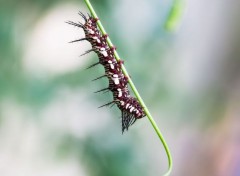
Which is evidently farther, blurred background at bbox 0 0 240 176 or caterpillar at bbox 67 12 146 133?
blurred background at bbox 0 0 240 176

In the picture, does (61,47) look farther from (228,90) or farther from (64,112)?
(228,90)

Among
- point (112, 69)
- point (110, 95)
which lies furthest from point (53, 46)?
point (112, 69)

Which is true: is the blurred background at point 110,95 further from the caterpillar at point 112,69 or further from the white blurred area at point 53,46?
the caterpillar at point 112,69

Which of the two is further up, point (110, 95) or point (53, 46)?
point (53, 46)

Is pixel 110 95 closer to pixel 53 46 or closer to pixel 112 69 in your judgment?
pixel 53 46

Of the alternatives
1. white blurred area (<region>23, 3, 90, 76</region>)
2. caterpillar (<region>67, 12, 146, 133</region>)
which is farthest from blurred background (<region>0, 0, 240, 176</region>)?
caterpillar (<region>67, 12, 146, 133</region>)

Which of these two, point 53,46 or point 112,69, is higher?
point 53,46

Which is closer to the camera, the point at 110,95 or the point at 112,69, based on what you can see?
the point at 112,69

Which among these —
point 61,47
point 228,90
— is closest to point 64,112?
point 61,47

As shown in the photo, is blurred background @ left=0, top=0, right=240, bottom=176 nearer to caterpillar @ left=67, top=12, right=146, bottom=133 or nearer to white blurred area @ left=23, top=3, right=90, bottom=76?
white blurred area @ left=23, top=3, right=90, bottom=76
